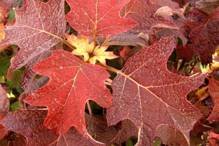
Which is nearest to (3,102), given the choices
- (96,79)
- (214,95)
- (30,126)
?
(30,126)

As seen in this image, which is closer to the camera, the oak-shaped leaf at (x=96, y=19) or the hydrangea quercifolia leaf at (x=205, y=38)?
the oak-shaped leaf at (x=96, y=19)

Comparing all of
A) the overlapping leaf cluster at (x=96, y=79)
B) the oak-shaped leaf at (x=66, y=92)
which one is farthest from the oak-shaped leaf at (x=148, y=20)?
the oak-shaped leaf at (x=66, y=92)

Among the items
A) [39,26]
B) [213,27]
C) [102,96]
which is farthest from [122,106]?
[213,27]

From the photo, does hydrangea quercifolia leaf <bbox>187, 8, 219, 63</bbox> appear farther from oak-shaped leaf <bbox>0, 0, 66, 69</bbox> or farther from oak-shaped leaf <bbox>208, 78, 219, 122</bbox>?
oak-shaped leaf <bbox>0, 0, 66, 69</bbox>

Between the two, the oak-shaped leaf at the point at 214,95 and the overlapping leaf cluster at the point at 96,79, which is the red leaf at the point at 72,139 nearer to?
the overlapping leaf cluster at the point at 96,79

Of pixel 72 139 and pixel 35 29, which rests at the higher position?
pixel 35 29

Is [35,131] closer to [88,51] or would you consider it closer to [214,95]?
[88,51]
